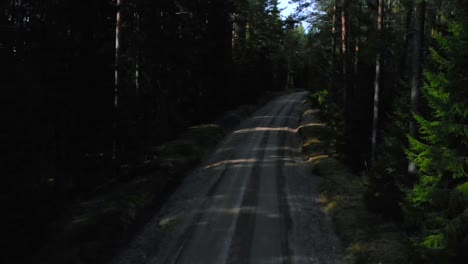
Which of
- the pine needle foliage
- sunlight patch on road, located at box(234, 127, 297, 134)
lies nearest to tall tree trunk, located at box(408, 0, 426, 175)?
the pine needle foliage

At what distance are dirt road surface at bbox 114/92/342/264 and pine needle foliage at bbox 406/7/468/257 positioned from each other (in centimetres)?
410

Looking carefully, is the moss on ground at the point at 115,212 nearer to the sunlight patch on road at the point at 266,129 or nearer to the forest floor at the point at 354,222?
the forest floor at the point at 354,222

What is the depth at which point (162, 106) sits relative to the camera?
96.5 ft

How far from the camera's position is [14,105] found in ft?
36.9

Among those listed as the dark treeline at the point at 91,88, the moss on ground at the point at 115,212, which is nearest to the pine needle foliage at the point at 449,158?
the moss on ground at the point at 115,212

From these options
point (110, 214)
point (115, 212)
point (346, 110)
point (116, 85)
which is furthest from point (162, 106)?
point (110, 214)

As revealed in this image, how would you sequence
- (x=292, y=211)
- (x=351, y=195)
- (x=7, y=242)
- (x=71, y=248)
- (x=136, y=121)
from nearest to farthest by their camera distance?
(x=7, y=242)
(x=71, y=248)
(x=292, y=211)
(x=351, y=195)
(x=136, y=121)

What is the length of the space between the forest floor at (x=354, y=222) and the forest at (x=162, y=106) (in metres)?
0.49

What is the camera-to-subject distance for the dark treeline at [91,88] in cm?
1140

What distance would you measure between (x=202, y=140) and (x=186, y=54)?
244 inches

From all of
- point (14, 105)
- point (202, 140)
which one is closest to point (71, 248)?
point (14, 105)

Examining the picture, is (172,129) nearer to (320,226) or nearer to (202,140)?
(202,140)

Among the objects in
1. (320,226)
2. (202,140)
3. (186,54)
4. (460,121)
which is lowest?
(320,226)

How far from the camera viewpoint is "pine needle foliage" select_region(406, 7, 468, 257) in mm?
8633
